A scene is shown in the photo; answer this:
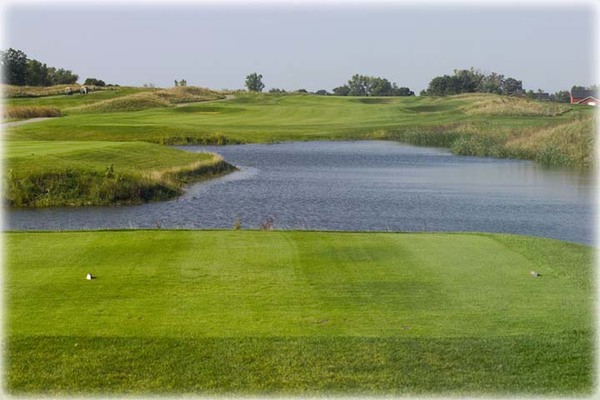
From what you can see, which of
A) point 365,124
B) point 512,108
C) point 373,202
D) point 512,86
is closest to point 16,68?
point 365,124

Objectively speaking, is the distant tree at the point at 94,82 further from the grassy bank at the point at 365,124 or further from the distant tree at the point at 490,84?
the distant tree at the point at 490,84

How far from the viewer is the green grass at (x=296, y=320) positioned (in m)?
7.38

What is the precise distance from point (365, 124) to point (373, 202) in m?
45.4

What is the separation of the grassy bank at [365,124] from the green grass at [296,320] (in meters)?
33.5

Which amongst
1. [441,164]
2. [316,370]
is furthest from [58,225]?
[441,164]

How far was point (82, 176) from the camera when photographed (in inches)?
1092

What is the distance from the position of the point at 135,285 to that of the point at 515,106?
7036cm

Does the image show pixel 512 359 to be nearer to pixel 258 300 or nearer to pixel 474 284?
pixel 474 284

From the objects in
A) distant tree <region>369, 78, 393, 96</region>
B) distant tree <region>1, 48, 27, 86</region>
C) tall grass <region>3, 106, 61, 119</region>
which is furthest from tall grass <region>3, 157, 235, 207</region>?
distant tree <region>369, 78, 393, 96</region>

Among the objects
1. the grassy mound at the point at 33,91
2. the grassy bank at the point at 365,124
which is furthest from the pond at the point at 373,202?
the grassy mound at the point at 33,91

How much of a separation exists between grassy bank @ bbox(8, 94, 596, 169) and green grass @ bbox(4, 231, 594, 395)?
33.5m

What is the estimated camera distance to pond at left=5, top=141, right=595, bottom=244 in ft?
71.8

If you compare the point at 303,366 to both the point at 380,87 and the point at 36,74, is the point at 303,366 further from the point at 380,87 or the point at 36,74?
the point at 380,87

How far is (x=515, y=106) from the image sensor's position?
75812 mm
